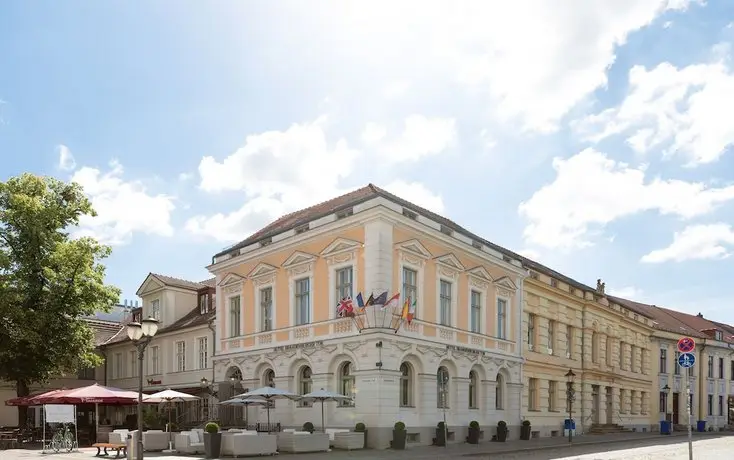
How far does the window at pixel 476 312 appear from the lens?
32.1 metres

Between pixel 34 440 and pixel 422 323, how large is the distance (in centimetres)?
2018

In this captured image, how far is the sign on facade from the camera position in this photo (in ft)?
89.9

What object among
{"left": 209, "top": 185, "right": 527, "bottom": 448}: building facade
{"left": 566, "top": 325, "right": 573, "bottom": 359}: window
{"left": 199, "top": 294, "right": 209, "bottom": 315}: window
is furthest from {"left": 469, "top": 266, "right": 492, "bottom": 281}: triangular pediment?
{"left": 199, "top": 294, "right": 209, "bottom": 315}: window

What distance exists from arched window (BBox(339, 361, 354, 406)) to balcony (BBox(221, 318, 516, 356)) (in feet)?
4.50

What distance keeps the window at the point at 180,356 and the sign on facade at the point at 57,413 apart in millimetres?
12584

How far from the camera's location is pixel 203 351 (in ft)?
128

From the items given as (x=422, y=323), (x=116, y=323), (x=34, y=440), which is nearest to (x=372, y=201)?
(x=422, y=323)

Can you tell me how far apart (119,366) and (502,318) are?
2790 centimetres

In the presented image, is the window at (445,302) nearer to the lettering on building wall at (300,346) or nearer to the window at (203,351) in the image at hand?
the lettering on building wall at (300,346)

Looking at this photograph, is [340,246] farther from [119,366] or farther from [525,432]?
[119,366]

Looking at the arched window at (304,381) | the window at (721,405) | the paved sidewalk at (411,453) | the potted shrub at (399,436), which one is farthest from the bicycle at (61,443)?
the window at (721,405)

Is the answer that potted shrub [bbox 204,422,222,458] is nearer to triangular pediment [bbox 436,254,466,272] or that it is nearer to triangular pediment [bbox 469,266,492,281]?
triangular pediment [bbox 436,254,466,272]

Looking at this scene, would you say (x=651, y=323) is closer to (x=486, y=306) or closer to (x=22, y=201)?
(x=486, y=306)

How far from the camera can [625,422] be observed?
46.6 m
